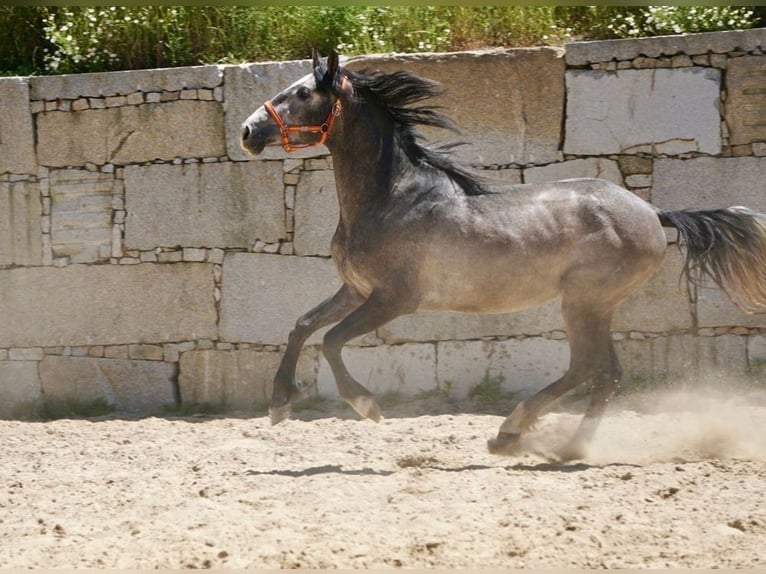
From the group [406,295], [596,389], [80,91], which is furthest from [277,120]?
[80,91]

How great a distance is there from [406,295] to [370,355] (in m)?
2.22

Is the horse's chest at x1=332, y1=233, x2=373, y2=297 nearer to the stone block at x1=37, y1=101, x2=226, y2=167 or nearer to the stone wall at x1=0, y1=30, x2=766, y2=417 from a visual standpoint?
the stone wall at x1=0, y1=30, x2=766, y2=417

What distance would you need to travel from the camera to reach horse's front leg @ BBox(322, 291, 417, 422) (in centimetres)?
562

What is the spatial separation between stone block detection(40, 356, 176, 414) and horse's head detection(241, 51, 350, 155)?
112 inches

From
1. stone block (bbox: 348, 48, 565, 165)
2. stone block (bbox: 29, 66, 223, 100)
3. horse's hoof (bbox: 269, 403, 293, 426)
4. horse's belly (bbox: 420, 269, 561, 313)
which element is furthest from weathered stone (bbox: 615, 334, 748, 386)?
stone block (bbox: 29, 66, 223, 100)

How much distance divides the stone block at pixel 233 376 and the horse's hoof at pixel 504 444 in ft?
7.71

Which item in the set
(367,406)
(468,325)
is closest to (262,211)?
(468,325)

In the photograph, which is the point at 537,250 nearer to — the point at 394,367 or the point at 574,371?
the point at 574,371

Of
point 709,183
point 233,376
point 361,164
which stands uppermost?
point 361,164

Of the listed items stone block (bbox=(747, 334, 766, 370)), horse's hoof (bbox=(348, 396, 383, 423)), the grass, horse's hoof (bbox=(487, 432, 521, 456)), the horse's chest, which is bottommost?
horse's hoof (bbox=(487, 432, 521, 456))

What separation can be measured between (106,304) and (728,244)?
4.63m

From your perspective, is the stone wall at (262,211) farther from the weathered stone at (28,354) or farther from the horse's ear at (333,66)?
the horse's ear at (333,66)

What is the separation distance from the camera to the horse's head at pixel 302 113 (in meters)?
5.75

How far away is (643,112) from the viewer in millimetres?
7586
